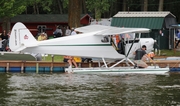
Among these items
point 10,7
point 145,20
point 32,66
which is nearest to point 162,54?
point 145,20

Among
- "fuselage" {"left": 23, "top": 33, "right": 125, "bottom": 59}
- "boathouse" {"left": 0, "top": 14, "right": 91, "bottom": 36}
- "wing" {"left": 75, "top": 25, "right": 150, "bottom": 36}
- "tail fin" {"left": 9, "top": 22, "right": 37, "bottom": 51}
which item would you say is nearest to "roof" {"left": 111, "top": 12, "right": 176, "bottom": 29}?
"wing" {"left": 75, "top": 25, "right": 150, "bottom": 36}

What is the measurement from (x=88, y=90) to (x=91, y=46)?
21.0 ft

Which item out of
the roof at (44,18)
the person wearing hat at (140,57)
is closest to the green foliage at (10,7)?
the roof at (44,18)

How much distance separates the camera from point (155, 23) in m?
44.4

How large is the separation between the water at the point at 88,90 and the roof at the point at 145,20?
650 inches

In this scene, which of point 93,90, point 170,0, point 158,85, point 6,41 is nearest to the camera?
point 93,90

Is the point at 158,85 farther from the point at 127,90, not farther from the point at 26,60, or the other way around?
the point at 26,60

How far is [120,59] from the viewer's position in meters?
29.2

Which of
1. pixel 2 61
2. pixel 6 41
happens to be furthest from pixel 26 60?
pixel 6 41

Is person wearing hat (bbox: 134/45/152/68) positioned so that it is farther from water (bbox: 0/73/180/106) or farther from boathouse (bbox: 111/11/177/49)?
boathouse (bbox: 111/11/177/49)

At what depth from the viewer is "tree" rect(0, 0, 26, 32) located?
5459 centimetres

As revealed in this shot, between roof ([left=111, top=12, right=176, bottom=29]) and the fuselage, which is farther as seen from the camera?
roof ([left=111, top=12, right=176, bottom=29])

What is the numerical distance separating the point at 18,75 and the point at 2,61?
247 centimetres

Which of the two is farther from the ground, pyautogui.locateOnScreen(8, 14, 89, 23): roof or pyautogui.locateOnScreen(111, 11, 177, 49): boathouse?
pyautogui.locateOnScreen(8, 14, 89, 23): roof
